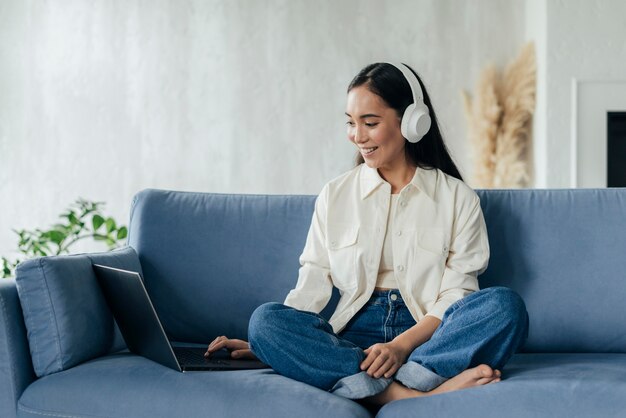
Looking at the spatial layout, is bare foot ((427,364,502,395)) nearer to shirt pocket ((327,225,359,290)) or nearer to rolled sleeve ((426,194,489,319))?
rolled sleeve ((426,194,489,319))

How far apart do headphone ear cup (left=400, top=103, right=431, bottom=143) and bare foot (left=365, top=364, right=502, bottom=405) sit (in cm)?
68

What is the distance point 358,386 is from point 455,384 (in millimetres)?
207

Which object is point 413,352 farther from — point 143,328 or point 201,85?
point 201,85

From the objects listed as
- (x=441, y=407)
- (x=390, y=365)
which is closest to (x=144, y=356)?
(x=390, y=365)

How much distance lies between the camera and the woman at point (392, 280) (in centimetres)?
180

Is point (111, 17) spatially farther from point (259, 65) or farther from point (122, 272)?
point (122, 272)

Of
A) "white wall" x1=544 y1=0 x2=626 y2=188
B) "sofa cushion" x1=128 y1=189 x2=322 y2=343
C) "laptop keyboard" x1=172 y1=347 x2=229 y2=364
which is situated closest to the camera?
"laptop keyboard" x1=172 y1=347 x2=229 y2=364

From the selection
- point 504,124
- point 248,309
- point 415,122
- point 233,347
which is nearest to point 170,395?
point 233,347

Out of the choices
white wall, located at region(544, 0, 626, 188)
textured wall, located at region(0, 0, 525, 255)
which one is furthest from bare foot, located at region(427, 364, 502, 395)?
textured wall, located at region(0, 0, 525, 255)

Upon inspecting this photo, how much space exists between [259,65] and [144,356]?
2912 millimetres

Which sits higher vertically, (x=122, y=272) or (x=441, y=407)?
(x=122, y=272)

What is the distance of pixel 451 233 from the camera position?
85.5 inches

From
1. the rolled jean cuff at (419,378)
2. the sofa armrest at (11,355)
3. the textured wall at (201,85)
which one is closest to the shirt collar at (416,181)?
the rolled jean cuff at (419,378)

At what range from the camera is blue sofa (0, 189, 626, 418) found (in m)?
1.72
